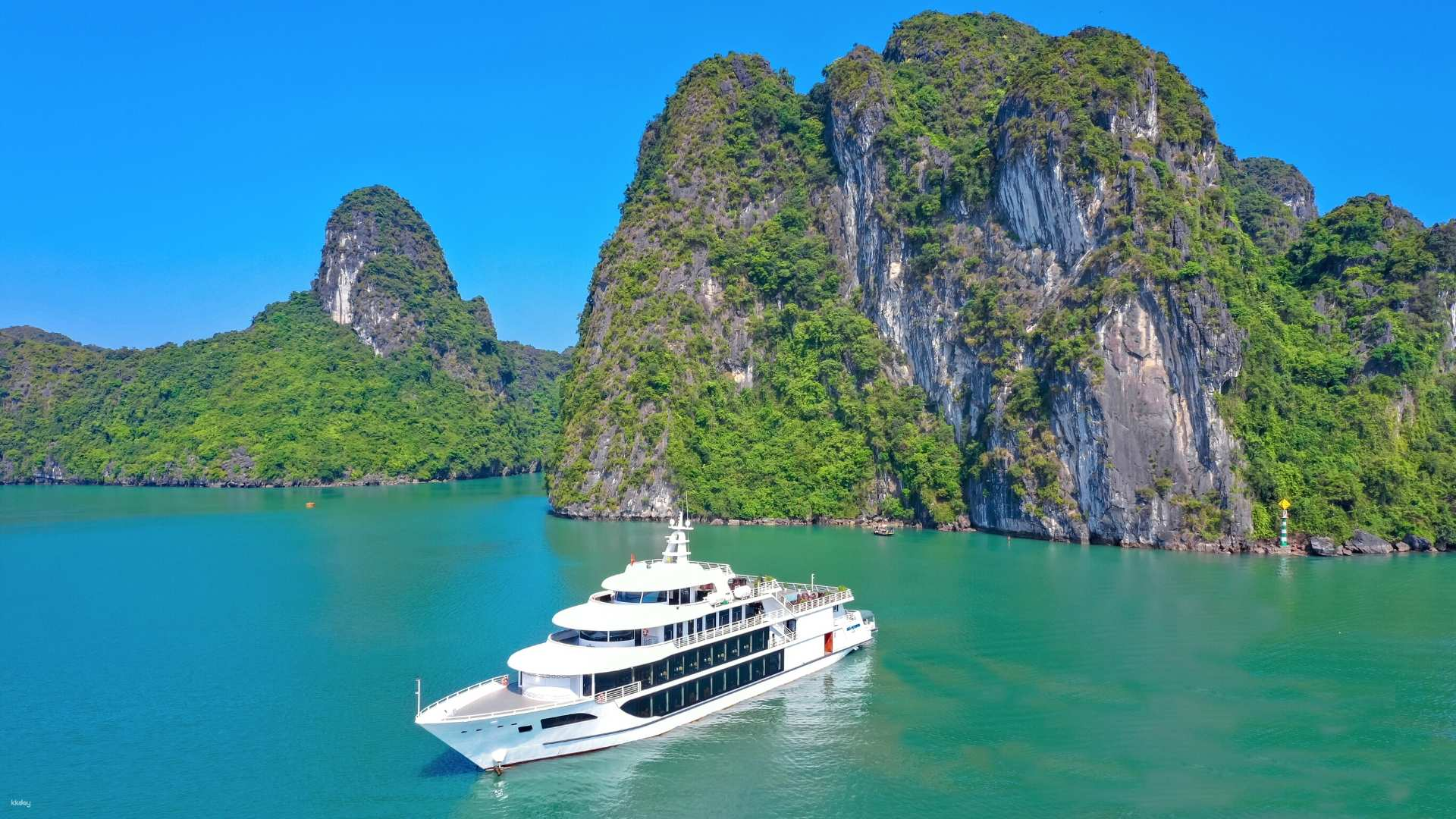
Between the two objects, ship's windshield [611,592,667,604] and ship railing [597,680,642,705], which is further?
ship's windshield [611,592,667,604]

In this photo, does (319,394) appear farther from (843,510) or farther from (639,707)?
(639,707)

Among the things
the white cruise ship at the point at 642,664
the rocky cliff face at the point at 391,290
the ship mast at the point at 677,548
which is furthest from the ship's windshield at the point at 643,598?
the rocky cliff face at the point at 391,290

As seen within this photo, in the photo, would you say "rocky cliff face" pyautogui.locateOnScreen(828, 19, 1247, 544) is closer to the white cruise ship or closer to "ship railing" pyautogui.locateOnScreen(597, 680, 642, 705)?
the white cruise ship

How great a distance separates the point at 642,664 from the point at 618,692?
98 centimetres

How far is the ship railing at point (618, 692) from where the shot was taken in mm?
25125

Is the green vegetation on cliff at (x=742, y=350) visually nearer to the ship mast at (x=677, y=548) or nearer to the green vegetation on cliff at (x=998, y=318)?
the green vegetation on cliff at (x=998, y=318)

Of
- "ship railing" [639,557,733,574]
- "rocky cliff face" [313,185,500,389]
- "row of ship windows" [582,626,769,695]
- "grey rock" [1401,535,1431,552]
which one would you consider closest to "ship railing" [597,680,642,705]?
"row of ship windows" [582,626,769,695]

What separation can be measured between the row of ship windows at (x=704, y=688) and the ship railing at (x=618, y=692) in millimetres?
225

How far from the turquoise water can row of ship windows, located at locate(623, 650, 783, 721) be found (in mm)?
774

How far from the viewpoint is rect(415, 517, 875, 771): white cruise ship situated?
24375 mm

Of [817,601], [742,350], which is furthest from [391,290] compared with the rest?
[817,601]

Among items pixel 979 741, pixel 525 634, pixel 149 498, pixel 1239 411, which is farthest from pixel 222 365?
pixel 979 741

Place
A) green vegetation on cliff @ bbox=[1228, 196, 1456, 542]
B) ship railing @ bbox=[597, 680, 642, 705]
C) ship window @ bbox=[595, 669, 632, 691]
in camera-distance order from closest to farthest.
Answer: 1. ship railing @ bbox=[597, 680, 642, 705]
2. ship window @ bbox=[595, 669, 632, 691]
3. green vegetation on cliff @ bbox=[1228, 196, 1456, 542]

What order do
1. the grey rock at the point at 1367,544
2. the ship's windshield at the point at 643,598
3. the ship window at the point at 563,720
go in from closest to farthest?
the ship window at the point at 563,720, the ship's windshield at the point at 643,598, the grey rock at the point at 1367,544
